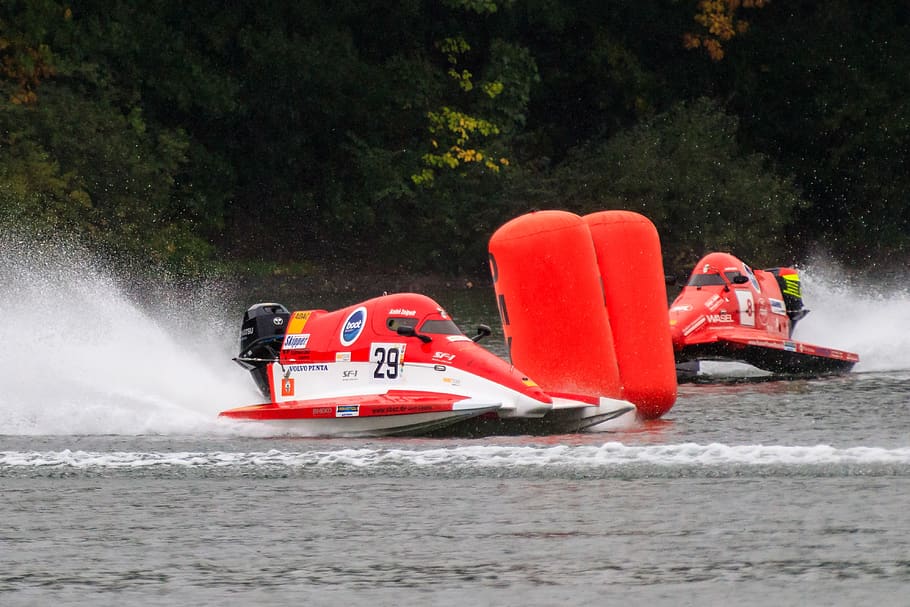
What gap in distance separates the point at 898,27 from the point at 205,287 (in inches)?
829

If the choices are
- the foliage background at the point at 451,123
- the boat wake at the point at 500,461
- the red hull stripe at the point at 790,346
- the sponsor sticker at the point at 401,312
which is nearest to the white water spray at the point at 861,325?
the red hull stripe at the point at 790,346

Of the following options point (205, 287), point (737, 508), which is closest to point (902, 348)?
point (737, 508)

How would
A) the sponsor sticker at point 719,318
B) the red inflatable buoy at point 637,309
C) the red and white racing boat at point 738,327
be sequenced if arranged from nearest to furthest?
the red inflatable buoy at point 637,309 → the red and white racing boat at point 738,327 → the sponsor sticker at point 719,318

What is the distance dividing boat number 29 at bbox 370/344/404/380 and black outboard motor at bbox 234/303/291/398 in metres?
1.48

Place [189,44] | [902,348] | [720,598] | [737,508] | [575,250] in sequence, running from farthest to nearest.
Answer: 1. [189,44]
2. [902,348]
3. [575,250]
4. [737,508]
5. [720,598]

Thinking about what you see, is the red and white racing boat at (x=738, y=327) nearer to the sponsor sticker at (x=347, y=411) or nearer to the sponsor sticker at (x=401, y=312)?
the sponsor sticker at (x=401, y=312)

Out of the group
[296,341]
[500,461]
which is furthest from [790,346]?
[500,461]

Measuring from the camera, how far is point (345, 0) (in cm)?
4216

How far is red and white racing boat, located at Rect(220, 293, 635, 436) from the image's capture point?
13.6 metres

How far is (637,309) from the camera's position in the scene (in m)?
14.8

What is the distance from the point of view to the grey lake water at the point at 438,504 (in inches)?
337

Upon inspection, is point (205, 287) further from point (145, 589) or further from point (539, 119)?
point (145, 589)

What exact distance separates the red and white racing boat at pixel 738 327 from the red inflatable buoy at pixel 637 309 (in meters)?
3.28

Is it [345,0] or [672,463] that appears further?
[345,0]
